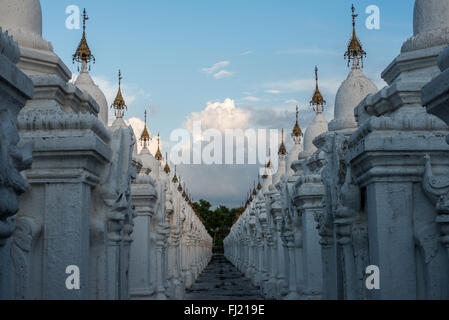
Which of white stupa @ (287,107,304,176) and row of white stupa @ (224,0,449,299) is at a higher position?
white stupa @ (287,107,304,176)

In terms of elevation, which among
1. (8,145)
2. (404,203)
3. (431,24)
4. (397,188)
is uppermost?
(431,24)

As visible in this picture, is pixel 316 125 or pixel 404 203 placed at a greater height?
pixel 316 125

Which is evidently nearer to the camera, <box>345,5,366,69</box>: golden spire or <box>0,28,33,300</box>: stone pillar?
<box>0,28,33,300</box>: stone pillar

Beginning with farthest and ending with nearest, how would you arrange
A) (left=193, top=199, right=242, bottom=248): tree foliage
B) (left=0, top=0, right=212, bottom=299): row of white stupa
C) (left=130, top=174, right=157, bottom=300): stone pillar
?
(left=193, top=199, right=242, bottom=248): tree foliage → (left=130, top=174, right=157, bottom=300): stone pillar → (left=0, top=0, right=212, bottom=299): row of white stupa

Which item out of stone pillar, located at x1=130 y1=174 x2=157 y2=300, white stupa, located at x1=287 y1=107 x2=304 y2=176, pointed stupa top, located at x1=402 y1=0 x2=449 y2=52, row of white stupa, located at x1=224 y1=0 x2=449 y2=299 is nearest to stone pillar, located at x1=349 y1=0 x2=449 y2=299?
row of white stupa, located at x1=224 y1=0 x2=449 y2=299

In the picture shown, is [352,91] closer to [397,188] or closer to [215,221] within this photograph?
[397,188]

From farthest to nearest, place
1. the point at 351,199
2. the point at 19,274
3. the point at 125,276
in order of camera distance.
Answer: the point at 125,276
the point at 351,199
the point at 19,274

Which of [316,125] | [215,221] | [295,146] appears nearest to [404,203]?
[316,125]

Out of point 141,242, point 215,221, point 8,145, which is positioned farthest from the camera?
point 215,221

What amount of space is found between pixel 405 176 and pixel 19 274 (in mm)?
4753

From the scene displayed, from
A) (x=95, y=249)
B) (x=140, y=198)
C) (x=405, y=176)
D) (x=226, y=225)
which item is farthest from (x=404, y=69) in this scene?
(x=226, y=225)

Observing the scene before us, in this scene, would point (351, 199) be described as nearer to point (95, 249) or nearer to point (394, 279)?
point (394, 279)

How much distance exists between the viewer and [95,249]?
775 cm

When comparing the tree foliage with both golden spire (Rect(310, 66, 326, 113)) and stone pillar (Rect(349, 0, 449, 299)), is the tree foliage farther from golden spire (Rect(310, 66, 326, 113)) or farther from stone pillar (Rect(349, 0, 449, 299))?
stone pillar (Rect(349, 0, 449, 299))
